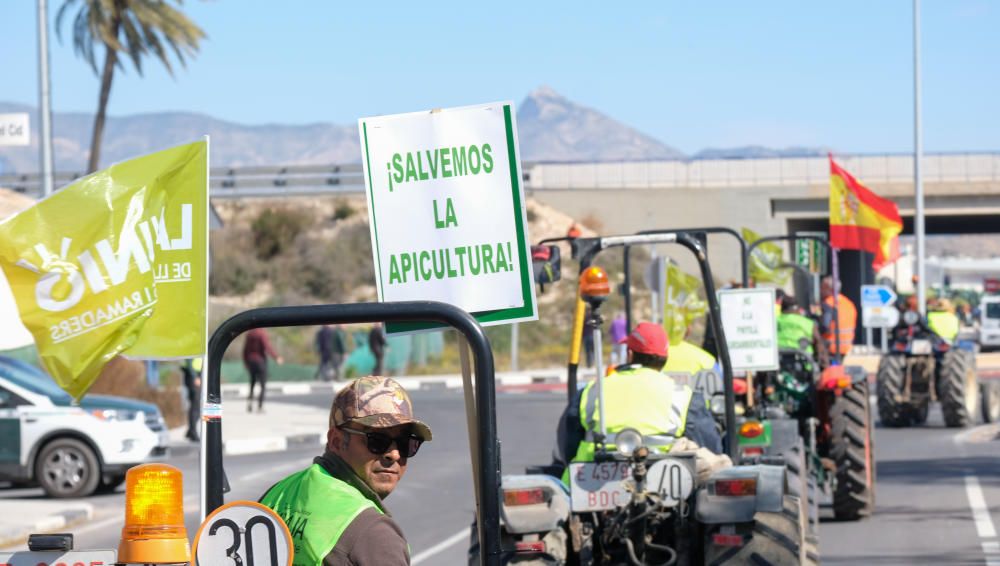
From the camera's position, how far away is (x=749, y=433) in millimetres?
11273

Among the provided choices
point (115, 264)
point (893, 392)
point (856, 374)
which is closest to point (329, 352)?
point (893, 392)

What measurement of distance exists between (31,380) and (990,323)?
4645cm

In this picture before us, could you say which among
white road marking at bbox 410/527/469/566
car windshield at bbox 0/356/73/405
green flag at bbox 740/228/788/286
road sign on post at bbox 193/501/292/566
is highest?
green flag at bbox 740/228/788/286

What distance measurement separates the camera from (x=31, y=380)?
59.2 feet

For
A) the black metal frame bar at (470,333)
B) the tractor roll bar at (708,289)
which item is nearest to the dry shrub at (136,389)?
the tractor roll bar at (708,289)

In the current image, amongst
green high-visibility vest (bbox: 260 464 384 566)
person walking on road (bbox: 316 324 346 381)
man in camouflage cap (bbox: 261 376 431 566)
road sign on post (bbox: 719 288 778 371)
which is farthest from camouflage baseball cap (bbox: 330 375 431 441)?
person walking on road (bbox: 316 324 346 381)

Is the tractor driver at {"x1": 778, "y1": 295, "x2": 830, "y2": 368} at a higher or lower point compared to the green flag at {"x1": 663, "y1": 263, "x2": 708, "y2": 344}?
lower

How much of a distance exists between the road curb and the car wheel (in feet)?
3.58

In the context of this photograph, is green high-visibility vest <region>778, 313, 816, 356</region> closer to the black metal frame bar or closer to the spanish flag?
the spanish flag

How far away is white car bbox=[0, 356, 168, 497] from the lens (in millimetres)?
17500

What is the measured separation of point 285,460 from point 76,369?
1329 centimetres

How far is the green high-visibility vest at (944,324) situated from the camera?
2350cm

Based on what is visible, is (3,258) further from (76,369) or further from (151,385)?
(151,385)

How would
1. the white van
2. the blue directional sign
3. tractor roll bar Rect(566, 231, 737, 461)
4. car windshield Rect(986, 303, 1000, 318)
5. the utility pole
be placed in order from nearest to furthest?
tractor roll bar Rect(566, 231, 737, 461) → the utility pole → the blue directional sign → the white van → car windshield Rect(986, 303, 1000, 318)
